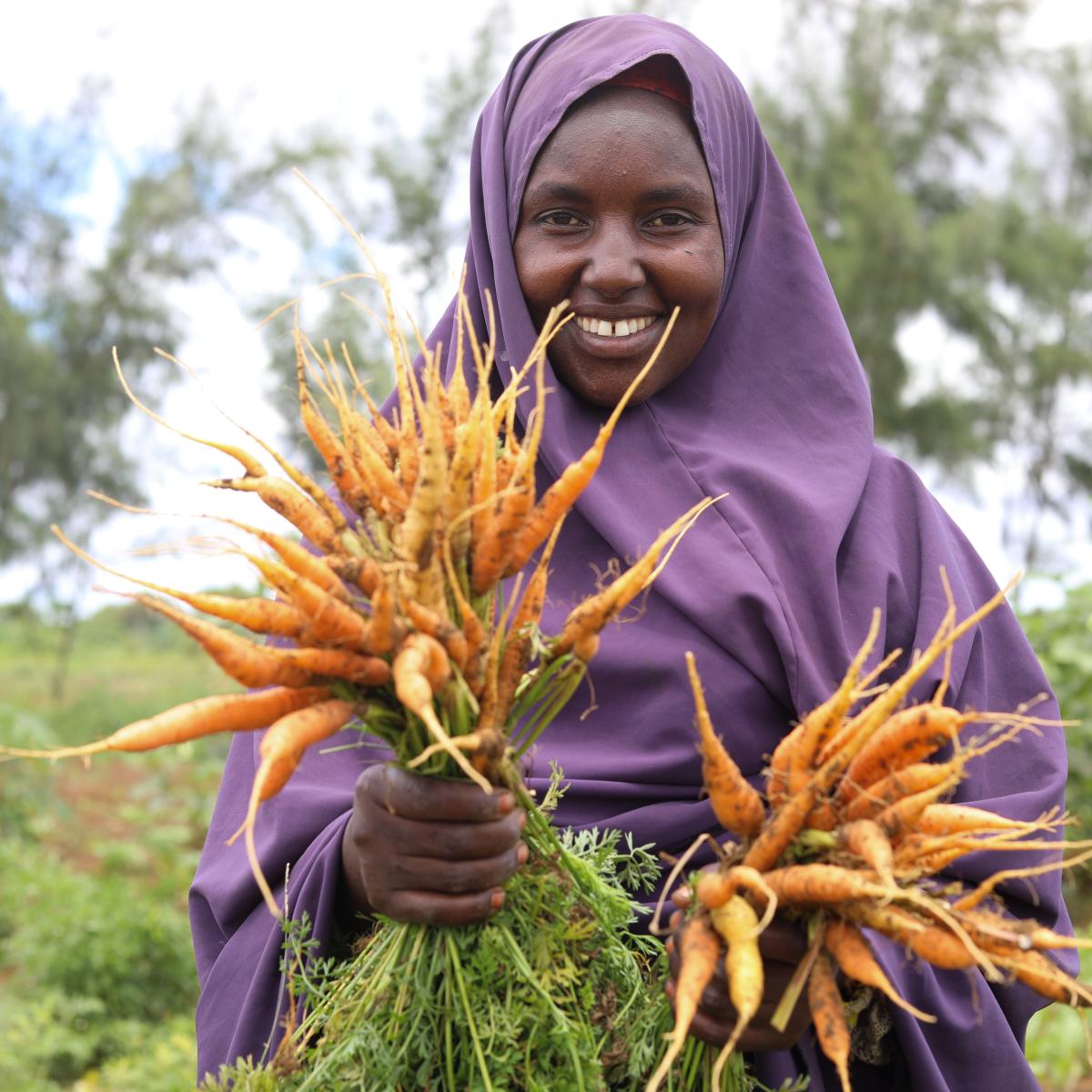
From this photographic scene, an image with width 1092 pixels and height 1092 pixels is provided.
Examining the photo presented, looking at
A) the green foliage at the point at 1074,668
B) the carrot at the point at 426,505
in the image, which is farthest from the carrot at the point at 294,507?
the green foliage at the point at 1074,668

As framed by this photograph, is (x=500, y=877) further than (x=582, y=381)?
No

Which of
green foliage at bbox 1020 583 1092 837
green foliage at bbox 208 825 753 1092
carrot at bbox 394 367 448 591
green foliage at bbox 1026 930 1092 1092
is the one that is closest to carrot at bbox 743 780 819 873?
green foliage at bbox 208 825 753 1092

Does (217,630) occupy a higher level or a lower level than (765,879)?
higher

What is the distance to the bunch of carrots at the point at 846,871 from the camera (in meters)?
1.42

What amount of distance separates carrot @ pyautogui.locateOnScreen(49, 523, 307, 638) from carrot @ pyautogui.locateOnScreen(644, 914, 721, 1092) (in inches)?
23.0

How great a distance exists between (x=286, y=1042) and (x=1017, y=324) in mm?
14591

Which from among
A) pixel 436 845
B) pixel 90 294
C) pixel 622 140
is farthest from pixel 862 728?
pixel 90 294

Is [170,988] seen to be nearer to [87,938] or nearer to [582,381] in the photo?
[87,938]

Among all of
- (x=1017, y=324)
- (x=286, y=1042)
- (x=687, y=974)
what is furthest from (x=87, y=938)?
(x=1017, y=324)

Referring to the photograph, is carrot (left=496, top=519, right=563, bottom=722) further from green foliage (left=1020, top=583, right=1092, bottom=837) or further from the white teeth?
green foliage (left=1020, top=583, right=1092, bottom=837)

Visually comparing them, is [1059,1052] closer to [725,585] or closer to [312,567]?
[725,585]

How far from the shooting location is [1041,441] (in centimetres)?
1542

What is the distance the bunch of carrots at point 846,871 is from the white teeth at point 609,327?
80cm

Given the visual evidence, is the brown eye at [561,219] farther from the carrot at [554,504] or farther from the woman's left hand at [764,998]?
the woman's left hand at [764,998]
